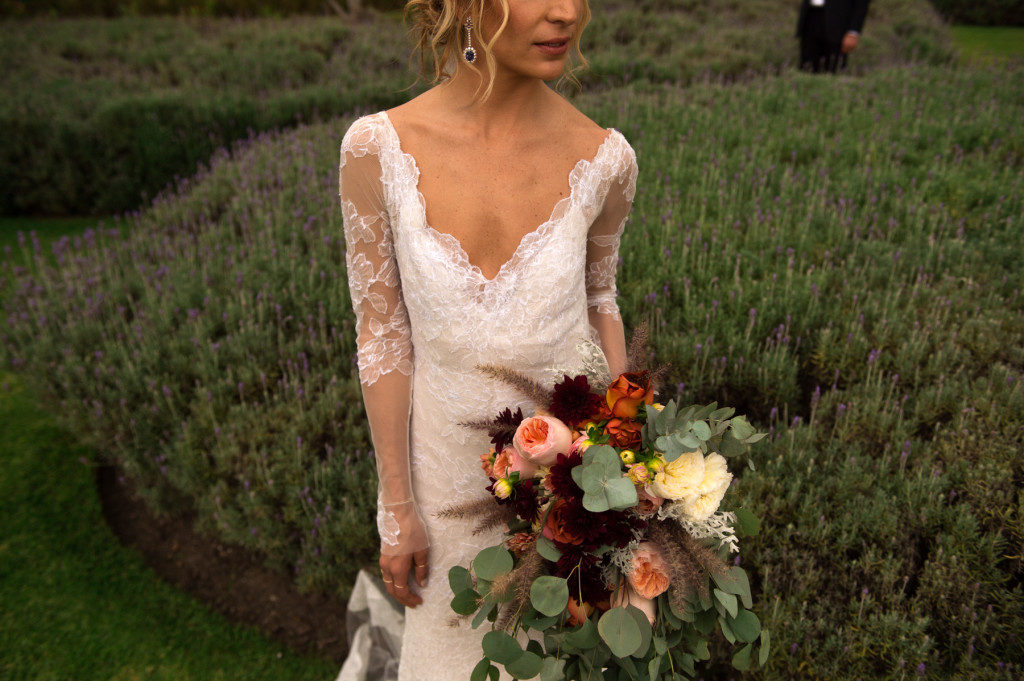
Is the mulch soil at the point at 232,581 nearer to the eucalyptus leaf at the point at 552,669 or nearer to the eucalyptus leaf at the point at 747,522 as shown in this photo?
the eucalyptus leaf at the point at 552,669

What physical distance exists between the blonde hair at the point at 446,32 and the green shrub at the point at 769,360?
2.04m

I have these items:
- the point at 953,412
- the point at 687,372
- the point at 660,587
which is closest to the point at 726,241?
the point at 687,372

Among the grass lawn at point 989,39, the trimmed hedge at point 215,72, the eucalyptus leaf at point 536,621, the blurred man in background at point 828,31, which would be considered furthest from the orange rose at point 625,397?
the grass lawn at point 989,39

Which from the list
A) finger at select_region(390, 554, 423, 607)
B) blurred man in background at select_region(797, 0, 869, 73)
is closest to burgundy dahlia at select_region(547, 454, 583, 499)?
finger at select_region(390, 554, 423, 607)

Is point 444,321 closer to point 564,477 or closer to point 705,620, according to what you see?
point 564,477

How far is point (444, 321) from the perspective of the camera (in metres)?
1.88

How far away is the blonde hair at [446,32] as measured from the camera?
1.67 m

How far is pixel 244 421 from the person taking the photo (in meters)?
3.81

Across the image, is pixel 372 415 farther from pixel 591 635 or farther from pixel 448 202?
pixel 591 635

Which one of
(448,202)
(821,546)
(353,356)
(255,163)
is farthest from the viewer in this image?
(255,163)

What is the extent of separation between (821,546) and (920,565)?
1.45ft

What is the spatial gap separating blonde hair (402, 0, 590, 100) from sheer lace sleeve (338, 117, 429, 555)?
27 centimetres

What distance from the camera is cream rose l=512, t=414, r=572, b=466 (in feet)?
4.76

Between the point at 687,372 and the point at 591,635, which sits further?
the point at 687,372
